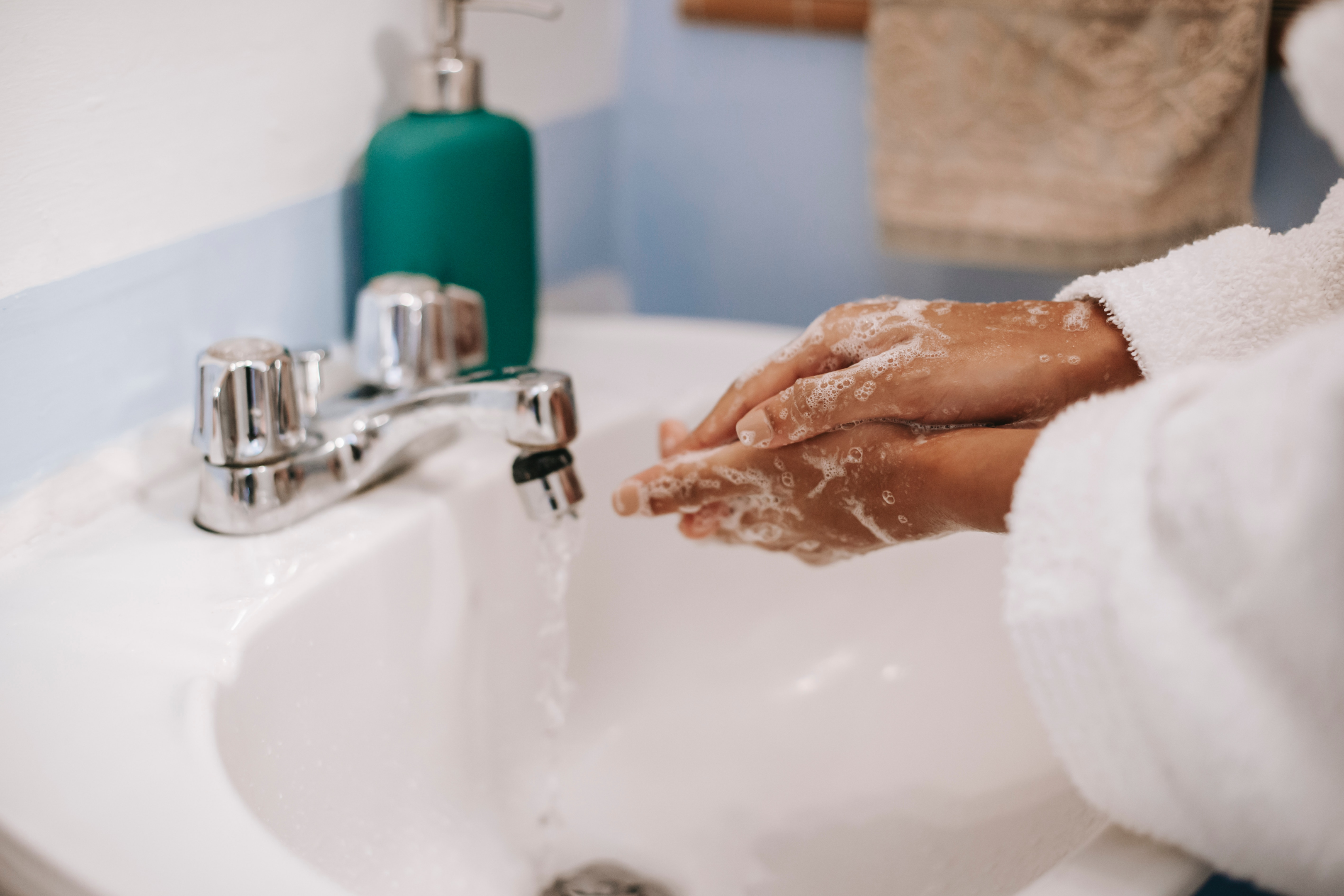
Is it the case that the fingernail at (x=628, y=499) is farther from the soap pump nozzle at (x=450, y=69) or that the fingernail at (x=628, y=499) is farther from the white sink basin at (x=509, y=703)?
the soap pump nozzle at (x=450, y=69)

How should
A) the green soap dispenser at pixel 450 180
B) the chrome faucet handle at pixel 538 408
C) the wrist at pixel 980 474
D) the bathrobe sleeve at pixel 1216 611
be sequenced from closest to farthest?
the bathrobe sleeve at pixel 1216 611 < the wrist at pixel 980 474 < the chrome faucet handle at pixel 538 408 < the green soap dispenser at pixel 450 180

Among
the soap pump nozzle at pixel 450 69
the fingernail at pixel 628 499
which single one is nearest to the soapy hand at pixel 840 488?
the fingernail at pixel 628 499

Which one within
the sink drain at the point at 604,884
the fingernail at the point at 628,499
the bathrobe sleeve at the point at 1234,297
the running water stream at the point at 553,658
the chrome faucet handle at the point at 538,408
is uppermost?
the bathrobe sleeve at the point at 1234,297

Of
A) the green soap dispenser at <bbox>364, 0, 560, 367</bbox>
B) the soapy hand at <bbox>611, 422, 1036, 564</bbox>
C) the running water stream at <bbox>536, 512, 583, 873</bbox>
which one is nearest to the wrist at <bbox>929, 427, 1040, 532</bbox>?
the soapy hand at <bbox>611, 422, 1036, 564</bbox>

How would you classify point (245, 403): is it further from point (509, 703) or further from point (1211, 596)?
point (1211, 596)

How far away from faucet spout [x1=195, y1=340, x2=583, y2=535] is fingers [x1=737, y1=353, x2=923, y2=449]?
101 millimetres

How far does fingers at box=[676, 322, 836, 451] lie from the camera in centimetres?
53

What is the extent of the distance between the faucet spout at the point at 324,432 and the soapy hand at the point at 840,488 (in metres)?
0.05

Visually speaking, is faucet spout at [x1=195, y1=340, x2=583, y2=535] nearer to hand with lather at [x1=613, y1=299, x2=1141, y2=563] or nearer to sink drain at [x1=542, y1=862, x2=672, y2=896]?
hand with lather at [x1=613, y1=299, x2=1141, y2=563]

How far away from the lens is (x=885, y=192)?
2.66 feet

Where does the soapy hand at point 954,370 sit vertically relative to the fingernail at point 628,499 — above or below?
above

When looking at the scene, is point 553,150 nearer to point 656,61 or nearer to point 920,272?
Answer: point 656,61

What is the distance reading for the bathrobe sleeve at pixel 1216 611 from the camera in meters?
0.29

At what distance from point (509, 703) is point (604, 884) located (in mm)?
119
